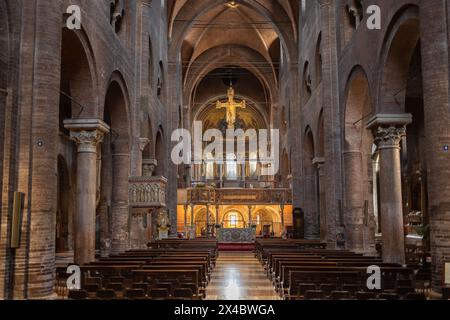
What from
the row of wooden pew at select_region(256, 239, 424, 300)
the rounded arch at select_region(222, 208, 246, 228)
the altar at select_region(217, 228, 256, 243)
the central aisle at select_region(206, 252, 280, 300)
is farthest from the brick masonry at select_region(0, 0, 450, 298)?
the rounded arch at select_region(222, 208, 246, 228)

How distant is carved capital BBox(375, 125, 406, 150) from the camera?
50.9ft

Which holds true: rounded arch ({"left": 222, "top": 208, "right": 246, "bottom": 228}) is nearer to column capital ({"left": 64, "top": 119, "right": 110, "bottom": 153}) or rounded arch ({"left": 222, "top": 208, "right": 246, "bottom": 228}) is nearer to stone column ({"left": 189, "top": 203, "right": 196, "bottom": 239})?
stone column ({"left": 189, "top": 203, "right": 196, "bottom": 239})

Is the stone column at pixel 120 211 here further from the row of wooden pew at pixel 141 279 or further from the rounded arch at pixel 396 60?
the rounded arch at pixel 396 60

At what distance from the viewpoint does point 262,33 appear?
40844 millimetres

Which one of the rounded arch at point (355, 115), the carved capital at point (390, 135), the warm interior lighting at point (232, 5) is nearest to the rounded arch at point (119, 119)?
the rounded arch at point (355, 115)

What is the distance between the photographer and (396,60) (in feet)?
50.3

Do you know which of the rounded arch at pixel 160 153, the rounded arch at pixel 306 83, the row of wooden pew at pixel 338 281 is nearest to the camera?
the row of wooden pew at pixel 338 281

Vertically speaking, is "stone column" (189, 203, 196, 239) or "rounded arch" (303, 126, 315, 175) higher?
"rounded arch" (303, 126, 315, 175)

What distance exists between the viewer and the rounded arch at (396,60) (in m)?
14.1

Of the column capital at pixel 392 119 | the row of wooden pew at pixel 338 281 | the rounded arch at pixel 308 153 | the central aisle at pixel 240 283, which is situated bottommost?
the central aisle at pixel 240 283

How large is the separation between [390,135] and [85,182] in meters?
9.60

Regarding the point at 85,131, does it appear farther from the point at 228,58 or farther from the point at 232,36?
the point at 228,58

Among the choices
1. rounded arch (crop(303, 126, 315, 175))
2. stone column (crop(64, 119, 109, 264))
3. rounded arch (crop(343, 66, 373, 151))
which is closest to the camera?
stone column (crop(64, 119, 109, 264))

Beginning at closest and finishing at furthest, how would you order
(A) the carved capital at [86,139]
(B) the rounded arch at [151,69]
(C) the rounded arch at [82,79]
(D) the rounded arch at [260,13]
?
(C) the rounded arch at [82,79] → (A) the carved capital at [86,139] → (B) the rounded arch at [151,69] → (D) the rounded arch at [260,13]
